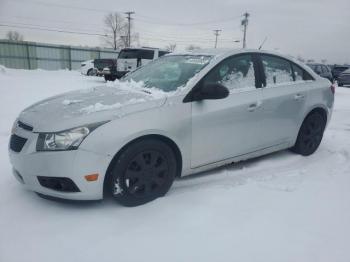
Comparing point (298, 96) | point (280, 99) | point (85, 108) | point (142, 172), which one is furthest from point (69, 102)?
point (298, 96)

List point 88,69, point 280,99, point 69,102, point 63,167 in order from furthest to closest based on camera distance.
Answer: point 88,69
point 280,99
point 69,102
point 63,167

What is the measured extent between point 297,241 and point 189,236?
0.92m

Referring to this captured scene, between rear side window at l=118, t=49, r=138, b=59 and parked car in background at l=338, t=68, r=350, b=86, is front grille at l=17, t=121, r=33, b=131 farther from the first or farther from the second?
parked car in background at l=338, t=68, r=350, b=86

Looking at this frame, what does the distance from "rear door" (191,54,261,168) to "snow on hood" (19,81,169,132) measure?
539 mm

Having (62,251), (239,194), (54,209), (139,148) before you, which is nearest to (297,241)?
(239,194)

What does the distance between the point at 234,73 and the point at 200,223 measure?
190cm

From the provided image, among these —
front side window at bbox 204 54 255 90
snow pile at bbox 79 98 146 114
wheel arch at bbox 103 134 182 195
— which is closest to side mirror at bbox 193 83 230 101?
front side window at bbox 204 54 255 90

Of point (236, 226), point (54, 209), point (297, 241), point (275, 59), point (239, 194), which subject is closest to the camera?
point (297, 241)

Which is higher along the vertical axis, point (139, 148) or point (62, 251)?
point (139, 148)

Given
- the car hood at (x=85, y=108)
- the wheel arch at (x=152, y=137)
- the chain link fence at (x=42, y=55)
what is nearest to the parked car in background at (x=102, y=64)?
the chain link fence at (x=42, y=55)

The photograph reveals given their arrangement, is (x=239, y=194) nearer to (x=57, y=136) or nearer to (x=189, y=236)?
(x=189, y=236)

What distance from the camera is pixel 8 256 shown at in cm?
243

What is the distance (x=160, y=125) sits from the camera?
3.13m

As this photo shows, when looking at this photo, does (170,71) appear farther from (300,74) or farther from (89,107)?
(300,74)
